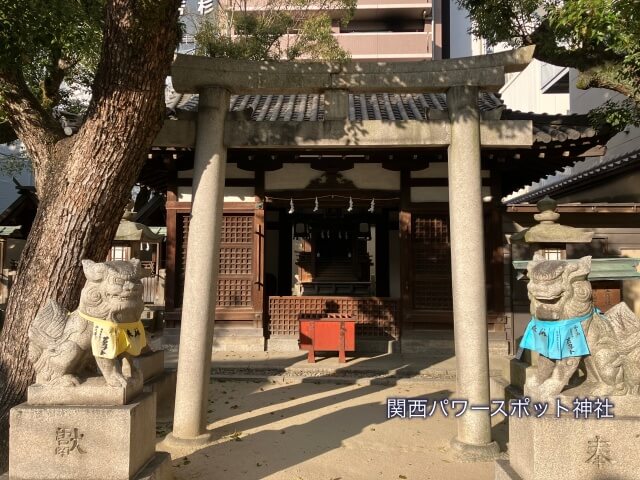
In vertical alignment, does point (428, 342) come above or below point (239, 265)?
below

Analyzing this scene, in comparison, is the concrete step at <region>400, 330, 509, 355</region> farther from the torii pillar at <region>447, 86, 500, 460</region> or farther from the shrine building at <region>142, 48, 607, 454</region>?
the torii pillar at <region>447, 86, 500, 460</region>

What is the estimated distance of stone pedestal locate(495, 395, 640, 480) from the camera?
3189 millimetres

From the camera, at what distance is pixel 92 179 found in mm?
4496

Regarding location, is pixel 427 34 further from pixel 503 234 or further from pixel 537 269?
pixel 537 269

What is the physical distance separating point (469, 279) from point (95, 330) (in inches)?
156

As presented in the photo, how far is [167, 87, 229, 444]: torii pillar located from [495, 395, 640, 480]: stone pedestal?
3.58 meters

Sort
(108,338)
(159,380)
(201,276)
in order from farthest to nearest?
(159,380)
(201,276)
(108,338)

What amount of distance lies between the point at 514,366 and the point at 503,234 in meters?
4.71

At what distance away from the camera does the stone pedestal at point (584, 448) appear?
10.5ft

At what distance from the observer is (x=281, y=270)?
13.7 m

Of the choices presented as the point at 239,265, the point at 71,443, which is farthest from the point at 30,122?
the point at 239,265

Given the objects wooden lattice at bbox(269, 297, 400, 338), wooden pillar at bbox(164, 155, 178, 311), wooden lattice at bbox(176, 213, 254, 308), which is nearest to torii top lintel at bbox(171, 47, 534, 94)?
wooden pillar at bbox(164, 155, 178, 311)

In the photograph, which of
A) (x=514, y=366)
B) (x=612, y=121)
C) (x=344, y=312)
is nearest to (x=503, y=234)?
(x=612, y=121)

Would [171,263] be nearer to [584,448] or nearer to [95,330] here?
[95,330]
